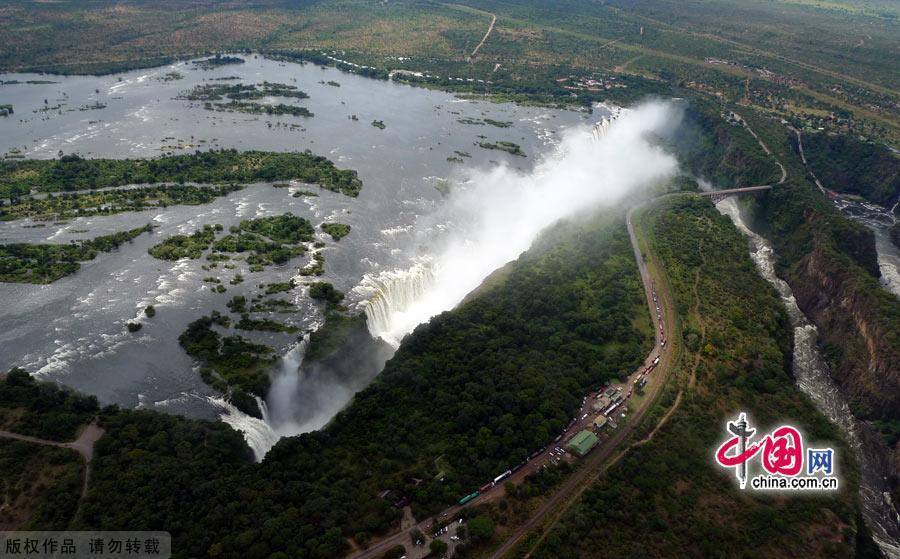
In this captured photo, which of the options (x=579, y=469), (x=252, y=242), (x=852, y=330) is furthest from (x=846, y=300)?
(x=252, y=242)

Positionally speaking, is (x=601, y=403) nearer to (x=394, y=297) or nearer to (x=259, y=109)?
(x=394, y=297)

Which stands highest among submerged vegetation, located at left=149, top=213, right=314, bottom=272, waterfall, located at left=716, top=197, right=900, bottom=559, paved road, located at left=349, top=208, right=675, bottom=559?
submerged vegetation, located at left=149, top=213, right=314, bottom=272

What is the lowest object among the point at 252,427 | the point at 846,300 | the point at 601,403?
the point at 252,427

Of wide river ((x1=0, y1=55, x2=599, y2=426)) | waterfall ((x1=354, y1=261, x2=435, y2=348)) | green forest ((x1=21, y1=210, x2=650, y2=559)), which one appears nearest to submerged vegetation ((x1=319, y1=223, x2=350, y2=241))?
wide river ((x1=0, y1=55, x2=599, y2=426))

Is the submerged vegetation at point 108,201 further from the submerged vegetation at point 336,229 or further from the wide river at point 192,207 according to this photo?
the submerged vegetation at point 336,229

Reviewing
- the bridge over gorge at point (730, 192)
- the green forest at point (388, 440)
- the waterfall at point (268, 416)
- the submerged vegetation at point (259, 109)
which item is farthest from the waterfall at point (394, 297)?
the submerged vegetation at point (259, 109)

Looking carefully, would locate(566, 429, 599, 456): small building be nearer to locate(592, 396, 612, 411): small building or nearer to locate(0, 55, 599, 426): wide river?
locate(592, 396, 612, 411): small building
